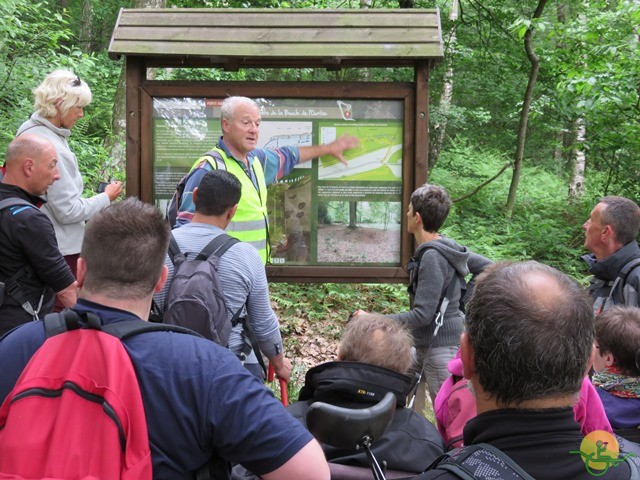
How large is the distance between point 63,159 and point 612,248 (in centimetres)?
380

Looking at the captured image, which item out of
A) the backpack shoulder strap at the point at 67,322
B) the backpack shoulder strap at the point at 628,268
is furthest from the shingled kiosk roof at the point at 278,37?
the backpack shoulder strap at the point at 67,322

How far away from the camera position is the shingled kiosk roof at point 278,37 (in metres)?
4.99

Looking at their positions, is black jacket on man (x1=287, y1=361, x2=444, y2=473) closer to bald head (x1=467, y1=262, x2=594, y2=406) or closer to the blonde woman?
bald head (x1=467, y1=262, x2=594, y2=406)

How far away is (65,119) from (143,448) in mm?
3421

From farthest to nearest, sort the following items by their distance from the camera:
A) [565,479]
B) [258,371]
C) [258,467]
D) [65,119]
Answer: [65,119], [258,371], [258,467], [565,479]

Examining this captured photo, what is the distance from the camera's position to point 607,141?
10617mm

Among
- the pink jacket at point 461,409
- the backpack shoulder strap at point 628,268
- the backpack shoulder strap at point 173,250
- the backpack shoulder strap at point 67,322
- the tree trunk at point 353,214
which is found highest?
the tree trunk at point 353,214

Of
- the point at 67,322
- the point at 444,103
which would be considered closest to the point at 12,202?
the point at 67,322

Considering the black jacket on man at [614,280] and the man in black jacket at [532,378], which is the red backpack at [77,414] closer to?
the man in black jacket at [532,378]

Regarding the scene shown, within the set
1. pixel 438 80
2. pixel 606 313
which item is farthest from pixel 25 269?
pixel 438 80

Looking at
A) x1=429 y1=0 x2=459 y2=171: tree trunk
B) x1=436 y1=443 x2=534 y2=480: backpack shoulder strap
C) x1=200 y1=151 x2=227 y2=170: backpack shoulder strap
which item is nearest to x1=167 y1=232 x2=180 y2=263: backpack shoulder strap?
x1=200 y1=151 x2=227 y2=170: backpack shoulder strap

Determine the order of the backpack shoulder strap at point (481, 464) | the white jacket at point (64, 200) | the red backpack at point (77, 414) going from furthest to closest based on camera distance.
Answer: the white jacket at point (64, 200)
the red backpack at point (77, 414)
the backpack shoulder strap at point (481, 464)

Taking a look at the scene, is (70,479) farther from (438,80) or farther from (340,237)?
(438,80)

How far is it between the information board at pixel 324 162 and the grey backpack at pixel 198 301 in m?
2.32
